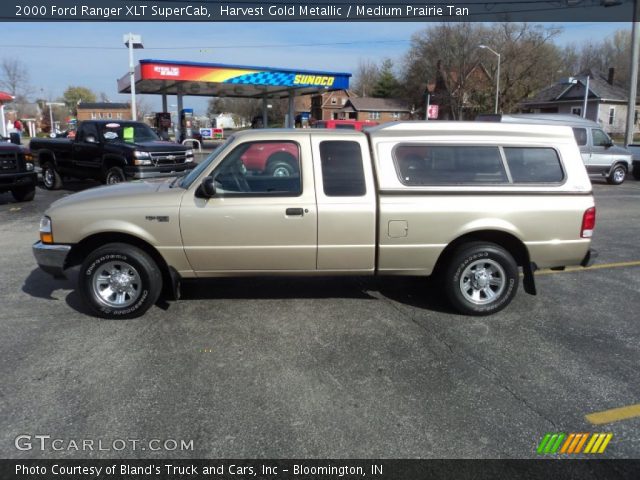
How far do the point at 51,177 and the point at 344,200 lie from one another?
1311 cm

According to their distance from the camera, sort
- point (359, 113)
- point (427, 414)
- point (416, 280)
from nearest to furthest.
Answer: point (427, 414) < point (416, 280) < point (359, 113)

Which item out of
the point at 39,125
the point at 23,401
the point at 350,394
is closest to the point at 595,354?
the point at 350,394

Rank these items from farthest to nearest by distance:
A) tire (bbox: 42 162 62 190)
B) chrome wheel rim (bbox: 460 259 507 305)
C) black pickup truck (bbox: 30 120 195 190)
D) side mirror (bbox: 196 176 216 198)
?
tire (bbox: 42 162 62 190) → black pickup truck (bbox: 30 120 195 190) → chrome wheel rim (bbox: 460 259 507 305) → side mirror (bbox: 196 176 216 198)

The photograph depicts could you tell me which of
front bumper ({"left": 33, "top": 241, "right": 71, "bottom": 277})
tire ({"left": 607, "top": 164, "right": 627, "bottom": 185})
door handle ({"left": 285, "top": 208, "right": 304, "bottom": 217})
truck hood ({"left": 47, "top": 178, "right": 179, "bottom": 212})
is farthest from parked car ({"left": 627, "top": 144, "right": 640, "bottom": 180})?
front bumper ({"left": 33, "top": 241, "right": 71, "bottom": 277})

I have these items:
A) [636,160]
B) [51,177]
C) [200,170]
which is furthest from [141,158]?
[636,160]

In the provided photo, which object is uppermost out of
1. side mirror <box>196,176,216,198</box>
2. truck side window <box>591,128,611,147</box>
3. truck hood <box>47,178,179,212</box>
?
truck side window <box>591,128,611,147</box>

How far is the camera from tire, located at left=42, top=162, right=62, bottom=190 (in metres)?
14.9

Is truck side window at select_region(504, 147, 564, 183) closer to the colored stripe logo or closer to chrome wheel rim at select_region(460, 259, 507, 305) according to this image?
chrome wheel rim at select_region(460, 259, 507, 305)

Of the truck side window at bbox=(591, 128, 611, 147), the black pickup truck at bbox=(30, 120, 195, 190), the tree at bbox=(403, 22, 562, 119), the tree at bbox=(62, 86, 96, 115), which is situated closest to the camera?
the black pickup truck at bbox=(30, 120, 195, 190)

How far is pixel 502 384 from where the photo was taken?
12.6 ft

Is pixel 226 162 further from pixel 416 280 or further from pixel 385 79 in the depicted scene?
pixel 385 79

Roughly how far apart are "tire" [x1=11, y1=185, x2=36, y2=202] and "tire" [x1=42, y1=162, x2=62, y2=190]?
6.67ft

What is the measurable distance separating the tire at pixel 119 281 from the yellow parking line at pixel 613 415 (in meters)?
3.80

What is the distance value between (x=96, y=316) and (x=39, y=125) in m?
101
